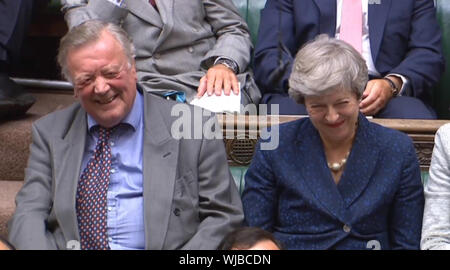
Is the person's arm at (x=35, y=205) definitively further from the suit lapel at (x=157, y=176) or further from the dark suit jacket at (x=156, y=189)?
the suit lapel at (x=157, y=176)

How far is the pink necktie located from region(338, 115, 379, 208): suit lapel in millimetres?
802

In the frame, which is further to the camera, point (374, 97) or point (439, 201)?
point (374, 97)

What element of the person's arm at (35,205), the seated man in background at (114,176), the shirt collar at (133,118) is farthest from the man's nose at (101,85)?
the person's arm at (35,205)

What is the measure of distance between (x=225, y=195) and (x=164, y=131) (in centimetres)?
23

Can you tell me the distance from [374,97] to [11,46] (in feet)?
4.01

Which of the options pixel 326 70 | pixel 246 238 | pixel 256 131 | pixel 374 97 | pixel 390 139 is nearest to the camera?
pixel 246 238

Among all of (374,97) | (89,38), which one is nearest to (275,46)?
(374,97)

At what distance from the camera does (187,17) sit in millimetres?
2770

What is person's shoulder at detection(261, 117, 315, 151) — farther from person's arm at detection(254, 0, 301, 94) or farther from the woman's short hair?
person's arm at detection(254, 0, 301, 94)

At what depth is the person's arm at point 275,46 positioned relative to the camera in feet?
8.89

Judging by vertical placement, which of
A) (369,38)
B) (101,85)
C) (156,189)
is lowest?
(156,189)

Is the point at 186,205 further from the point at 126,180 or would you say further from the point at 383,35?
the point at 383,35

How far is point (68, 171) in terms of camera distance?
6.66ft
